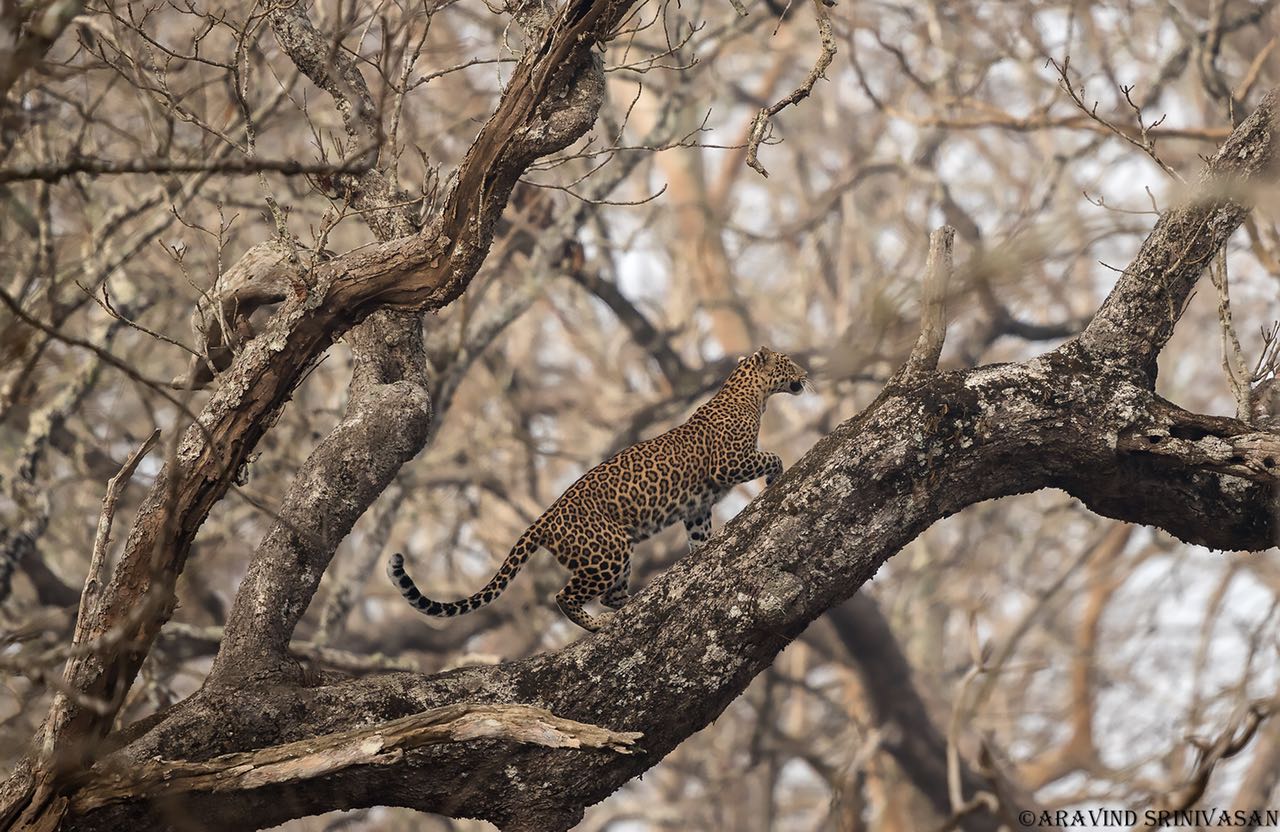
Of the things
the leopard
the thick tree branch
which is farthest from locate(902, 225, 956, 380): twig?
the leopard

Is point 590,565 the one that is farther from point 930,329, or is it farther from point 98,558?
point 98,558

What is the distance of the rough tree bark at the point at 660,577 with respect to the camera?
15.8ft

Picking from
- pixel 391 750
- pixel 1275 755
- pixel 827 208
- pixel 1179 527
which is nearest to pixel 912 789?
pixel 1275 755

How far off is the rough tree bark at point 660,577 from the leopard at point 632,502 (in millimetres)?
436

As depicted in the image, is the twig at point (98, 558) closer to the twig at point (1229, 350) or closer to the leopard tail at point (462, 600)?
the leopard tail at point (462, 600)

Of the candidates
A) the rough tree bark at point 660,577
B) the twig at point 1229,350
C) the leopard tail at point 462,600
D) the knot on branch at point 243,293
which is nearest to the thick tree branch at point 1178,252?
the rough tree bark at point 660,577

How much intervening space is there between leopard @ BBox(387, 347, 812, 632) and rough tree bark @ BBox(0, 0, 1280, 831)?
436mm

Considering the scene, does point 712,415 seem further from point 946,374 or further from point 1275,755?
point 1275,755

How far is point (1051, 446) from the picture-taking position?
5551 mm

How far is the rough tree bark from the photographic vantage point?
480 cm

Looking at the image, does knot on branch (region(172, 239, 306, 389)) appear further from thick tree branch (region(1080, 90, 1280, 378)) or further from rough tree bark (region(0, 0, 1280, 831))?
thick tree branch (region(1080, 90, 1280, 378))

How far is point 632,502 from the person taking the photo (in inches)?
263

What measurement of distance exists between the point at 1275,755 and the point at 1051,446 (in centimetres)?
940

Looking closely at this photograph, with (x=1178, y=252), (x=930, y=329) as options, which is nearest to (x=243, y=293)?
(x=930, y=329)
